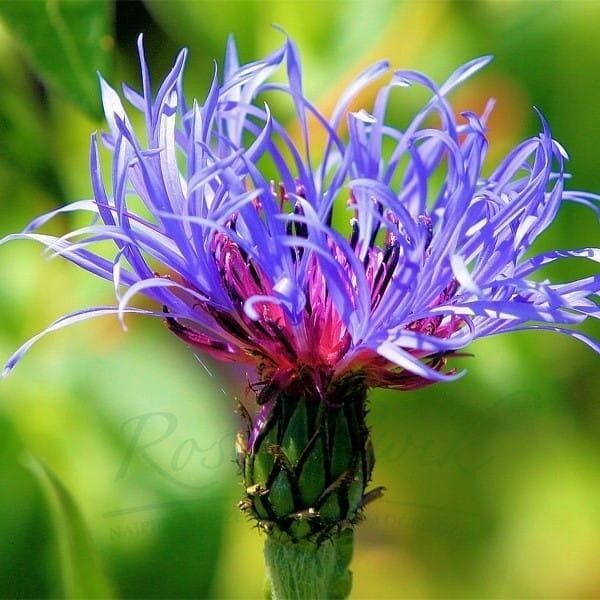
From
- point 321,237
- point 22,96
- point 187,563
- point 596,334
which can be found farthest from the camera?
point 596,334

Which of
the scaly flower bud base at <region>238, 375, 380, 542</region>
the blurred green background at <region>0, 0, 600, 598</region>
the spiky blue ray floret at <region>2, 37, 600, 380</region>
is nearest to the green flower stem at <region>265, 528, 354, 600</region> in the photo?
the scaly flower bud base at <region>238, 375, 380, 542</region>

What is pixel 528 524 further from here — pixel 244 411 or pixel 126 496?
pixel 244 411

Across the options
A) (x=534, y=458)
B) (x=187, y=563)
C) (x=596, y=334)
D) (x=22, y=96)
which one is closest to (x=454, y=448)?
(x=534, y=458)

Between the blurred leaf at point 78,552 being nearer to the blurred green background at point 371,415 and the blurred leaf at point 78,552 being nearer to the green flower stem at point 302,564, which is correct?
the green flower stem at point 302,564

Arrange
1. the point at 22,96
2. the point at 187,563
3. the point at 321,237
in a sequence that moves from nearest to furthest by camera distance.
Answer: the point at 321,237 → the point at 187,563 → the point at 22,96

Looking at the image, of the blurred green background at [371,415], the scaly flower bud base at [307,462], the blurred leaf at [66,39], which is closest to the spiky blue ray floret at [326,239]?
the scaly flower bud base at [307,462]
